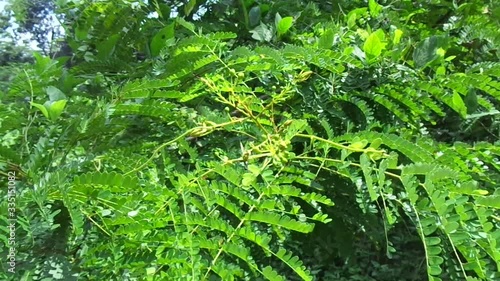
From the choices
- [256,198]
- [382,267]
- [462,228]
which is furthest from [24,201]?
[382,267]

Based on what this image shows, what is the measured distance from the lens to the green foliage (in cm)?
70

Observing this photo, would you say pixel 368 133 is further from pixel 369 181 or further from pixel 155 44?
pixel 155 44

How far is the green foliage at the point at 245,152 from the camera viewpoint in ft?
2.29

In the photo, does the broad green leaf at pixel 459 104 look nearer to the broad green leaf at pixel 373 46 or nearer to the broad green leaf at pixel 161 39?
the broad green leaf at pixel 373 46

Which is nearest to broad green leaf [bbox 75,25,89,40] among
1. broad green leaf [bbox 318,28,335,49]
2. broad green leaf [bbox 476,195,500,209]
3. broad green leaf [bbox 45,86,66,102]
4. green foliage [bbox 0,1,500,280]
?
green foliage [bbox 0,1,500,280]

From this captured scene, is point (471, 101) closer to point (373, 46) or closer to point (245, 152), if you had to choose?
point (373, 46)

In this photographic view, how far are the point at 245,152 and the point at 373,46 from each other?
30 cm

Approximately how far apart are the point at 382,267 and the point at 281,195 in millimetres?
852

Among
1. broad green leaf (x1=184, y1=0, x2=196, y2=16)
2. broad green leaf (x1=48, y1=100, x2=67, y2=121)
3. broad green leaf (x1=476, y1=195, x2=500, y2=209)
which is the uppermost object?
broad green leaf (x1=184, y1=0, x2=196, y2=16)

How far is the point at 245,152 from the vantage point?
799 millimetres

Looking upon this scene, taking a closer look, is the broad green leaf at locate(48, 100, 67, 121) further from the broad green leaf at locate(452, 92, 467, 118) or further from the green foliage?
the broad green leaf at locate(452, 92, 467, 118)

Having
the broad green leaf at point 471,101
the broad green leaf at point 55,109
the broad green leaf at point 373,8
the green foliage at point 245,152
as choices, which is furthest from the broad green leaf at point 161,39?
the broad green leaf at point 471,101

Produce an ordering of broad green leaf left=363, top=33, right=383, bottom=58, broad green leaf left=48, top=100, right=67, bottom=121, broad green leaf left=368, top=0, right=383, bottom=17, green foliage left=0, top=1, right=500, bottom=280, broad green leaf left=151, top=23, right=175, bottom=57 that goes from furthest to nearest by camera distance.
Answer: broad green leaf left=368, top=0, right=383, bottom=17, broad green leaf left=151, top=23, right=175, bottom=57, broad green leaf left=363, top=33, right=383, bottom=58, broad green leaf left=48, top=100, right=67, bottom=121, green foliage left=0, top=1, right=500, bottom=280

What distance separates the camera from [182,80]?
978 mm
